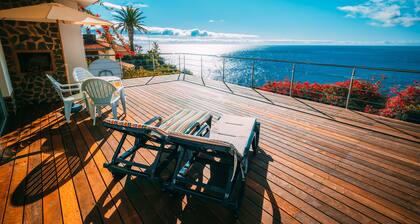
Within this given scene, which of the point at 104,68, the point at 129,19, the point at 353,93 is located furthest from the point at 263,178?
the point at 129,19

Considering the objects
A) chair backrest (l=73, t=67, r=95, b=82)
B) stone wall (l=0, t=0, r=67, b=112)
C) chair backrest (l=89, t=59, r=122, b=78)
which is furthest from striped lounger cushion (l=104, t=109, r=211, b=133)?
chair backrest (l=89, t=59, r=122, b=78)

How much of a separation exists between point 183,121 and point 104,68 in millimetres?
4490

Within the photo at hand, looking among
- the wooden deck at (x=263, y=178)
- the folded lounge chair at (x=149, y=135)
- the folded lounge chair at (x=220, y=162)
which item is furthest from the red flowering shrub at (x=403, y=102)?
the folded lounge chair at (x=149, y=135)

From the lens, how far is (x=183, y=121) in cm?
256

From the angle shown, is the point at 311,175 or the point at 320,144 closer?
the point at 311,175

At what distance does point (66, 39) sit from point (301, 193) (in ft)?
18.8

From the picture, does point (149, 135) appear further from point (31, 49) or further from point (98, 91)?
point (31, 49)

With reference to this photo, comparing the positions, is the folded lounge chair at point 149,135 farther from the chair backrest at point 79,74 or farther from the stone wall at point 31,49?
the stone wall at point 31,49

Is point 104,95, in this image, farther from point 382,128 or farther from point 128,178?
point 382,128

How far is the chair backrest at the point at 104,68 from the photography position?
5.75 meters

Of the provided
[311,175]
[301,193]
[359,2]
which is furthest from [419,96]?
[359,2]

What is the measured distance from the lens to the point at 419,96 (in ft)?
17.5

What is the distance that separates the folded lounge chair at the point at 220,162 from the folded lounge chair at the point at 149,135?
19 centimetres

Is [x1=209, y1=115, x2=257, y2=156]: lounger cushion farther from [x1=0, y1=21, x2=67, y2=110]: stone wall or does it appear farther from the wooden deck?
[x1=0, y1=21, x2=67, y2=110]: stone wall
